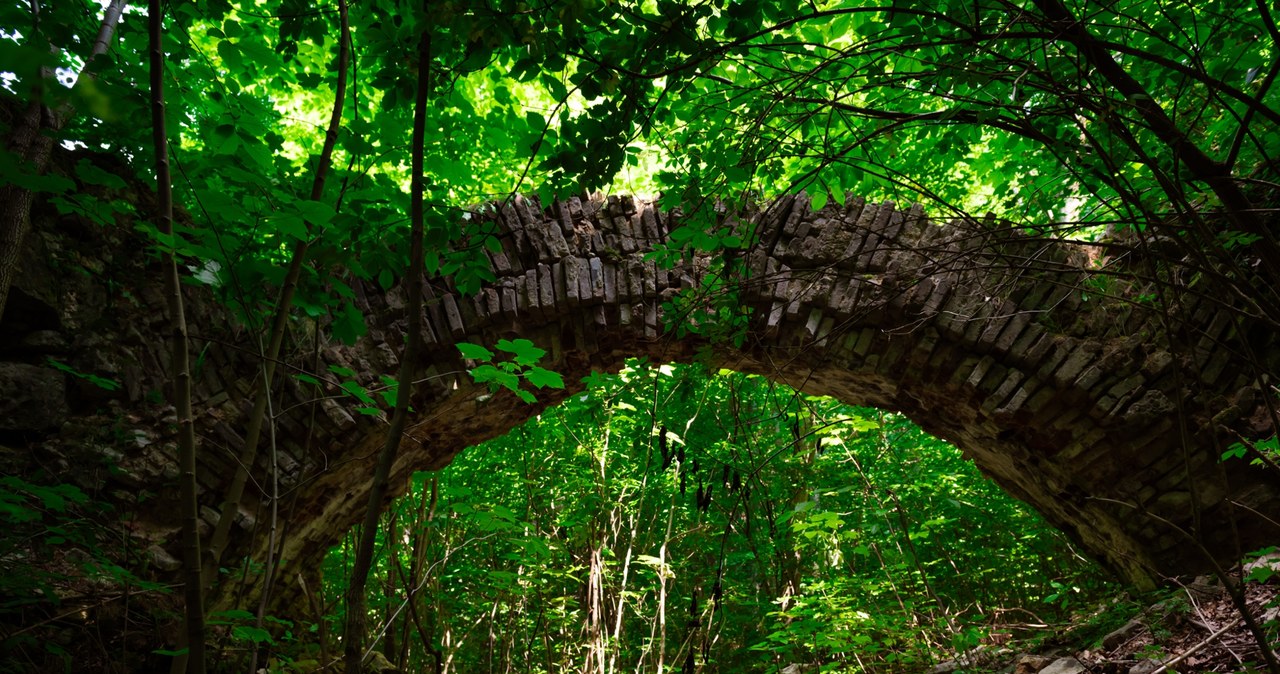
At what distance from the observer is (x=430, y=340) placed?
3852mm

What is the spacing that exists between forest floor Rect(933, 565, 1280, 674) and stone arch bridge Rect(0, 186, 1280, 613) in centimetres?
23

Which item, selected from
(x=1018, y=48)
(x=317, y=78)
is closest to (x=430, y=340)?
(x=317, y=78)

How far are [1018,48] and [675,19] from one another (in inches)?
65.6

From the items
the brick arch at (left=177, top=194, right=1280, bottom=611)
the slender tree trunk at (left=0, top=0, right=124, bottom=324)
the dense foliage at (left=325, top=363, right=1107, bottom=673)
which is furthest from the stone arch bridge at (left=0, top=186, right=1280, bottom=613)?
the dense foliage at (left=325, top=363, right=1107, bottom=673)

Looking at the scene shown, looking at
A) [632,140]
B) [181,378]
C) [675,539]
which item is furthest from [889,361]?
[675,539]

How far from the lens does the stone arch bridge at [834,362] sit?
3211 mm

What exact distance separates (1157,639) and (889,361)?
169cm

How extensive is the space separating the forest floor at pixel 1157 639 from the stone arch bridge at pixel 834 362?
23cm

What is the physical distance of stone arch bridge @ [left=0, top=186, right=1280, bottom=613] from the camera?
3.21 m

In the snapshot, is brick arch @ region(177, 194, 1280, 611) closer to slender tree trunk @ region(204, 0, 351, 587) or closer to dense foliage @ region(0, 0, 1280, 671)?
dense foliage @ region(0, 0, 1280, 671)

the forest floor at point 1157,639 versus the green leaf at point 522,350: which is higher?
the green leaf at point 522,350

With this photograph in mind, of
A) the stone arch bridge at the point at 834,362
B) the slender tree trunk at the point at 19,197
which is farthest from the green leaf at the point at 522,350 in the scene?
the slender tree trunk at the point at 19,197

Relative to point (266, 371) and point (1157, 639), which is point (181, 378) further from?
point (1157, 639)

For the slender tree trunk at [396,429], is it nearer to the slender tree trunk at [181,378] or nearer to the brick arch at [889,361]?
the slender tree trunk at [181,378]
